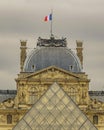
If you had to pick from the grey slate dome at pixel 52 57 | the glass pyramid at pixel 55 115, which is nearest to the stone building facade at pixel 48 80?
the grey slate dome at pixel 52 57

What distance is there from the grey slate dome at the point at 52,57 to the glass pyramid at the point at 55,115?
19.9m

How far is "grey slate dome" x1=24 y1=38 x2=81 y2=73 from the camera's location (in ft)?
311

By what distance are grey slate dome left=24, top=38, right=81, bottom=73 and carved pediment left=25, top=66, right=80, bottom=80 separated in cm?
109

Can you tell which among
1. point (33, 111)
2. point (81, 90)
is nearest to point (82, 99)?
point (81, 90)

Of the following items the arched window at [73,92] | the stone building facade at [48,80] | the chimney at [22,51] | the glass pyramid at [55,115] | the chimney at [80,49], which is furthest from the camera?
the chimney at [80,49]

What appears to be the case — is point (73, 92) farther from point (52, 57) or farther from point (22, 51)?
point (22, 51)

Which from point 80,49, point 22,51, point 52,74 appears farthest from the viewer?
point 80,49

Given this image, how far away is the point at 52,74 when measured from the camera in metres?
93.4

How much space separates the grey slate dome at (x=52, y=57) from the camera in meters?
94.8

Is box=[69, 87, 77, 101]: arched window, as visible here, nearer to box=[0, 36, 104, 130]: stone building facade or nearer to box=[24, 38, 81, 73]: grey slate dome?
box=[0, 36, 104, 130]: stone building facade

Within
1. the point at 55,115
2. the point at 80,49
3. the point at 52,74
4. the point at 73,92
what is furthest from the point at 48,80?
the point at 55,115

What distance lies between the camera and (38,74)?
307 feet

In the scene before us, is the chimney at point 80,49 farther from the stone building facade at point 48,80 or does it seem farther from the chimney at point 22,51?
the chimney at point 22,51

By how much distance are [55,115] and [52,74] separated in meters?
20.1
